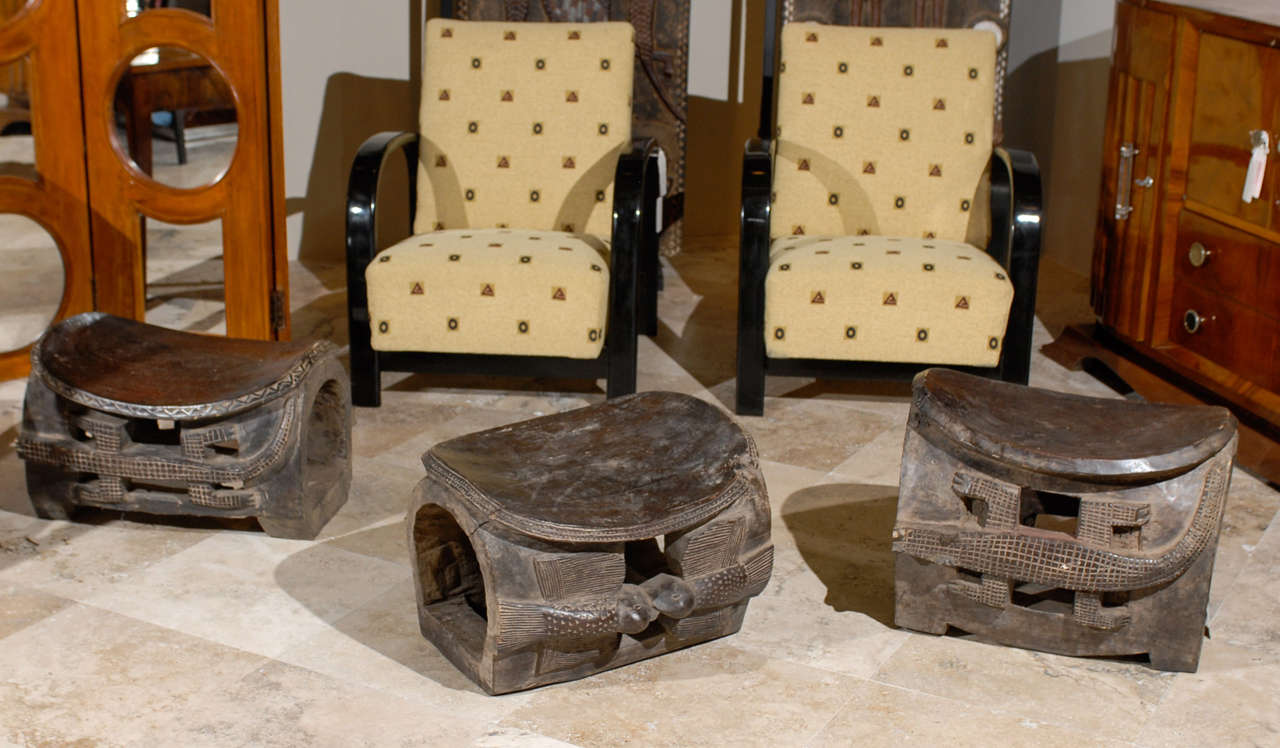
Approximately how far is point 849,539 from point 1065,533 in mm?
628

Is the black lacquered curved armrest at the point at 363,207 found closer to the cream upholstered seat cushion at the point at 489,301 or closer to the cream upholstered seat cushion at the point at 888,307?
the cream upholstered seat cushion at the point at 489,301

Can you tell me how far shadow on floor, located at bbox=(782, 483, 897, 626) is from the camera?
260cm

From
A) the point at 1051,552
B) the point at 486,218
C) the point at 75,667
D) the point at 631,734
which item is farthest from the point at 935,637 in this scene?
the point at 486,218

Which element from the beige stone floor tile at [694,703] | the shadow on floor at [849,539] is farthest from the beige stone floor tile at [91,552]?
the shadow on floor at [849,539]

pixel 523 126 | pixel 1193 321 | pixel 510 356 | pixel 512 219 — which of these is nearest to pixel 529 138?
pixel 523 126

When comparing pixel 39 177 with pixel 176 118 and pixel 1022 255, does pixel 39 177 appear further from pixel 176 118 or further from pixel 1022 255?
pixel 1022 255

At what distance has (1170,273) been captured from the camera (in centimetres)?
371

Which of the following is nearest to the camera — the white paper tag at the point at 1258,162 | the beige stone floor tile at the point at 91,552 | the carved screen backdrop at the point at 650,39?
the beige stone floor tile at the point at 91,552

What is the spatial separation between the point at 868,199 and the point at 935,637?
5.61 ft

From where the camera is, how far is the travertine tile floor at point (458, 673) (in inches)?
83.3

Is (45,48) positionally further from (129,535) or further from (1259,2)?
(1259,2)

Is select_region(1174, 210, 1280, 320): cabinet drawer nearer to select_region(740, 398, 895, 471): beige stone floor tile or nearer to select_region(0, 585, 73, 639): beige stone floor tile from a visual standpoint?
select_region(740, 398, 895, 471): beige stone floor tile

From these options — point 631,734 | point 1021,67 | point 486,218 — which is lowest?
point 631,734

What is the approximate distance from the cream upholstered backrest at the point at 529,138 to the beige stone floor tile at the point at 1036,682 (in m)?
1.85
